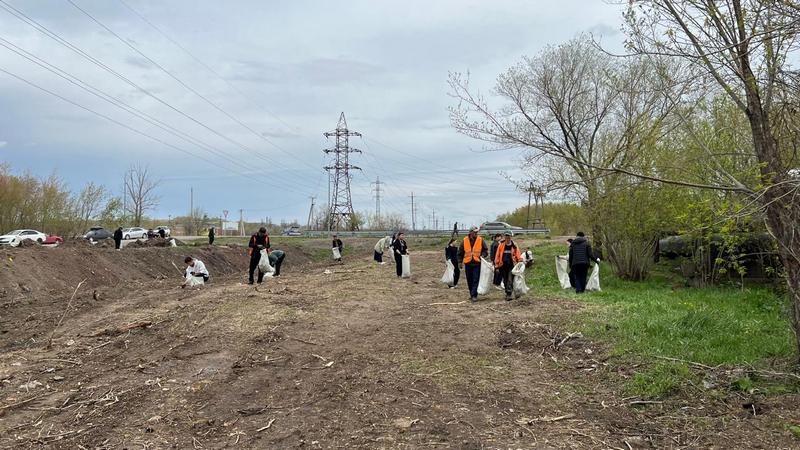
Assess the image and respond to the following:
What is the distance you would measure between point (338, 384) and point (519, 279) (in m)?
6.37

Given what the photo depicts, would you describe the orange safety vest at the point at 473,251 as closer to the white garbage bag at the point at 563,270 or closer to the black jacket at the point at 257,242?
the white garbage bag at the point at 563,270

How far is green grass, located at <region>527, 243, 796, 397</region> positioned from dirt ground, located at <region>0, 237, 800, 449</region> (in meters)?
0.33

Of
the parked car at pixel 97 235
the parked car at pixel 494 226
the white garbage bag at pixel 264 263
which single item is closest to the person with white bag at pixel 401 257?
the white garbage bag at pixel 264 263

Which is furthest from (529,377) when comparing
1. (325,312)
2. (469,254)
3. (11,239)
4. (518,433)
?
(11,239)

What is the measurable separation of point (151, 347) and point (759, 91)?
7.97 metres

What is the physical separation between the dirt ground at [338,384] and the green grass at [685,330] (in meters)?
0.33

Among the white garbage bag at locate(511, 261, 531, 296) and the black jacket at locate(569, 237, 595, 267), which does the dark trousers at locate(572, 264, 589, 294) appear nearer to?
the black jacket at locate(569, 237, 595, 267)

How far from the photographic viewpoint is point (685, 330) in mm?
7559

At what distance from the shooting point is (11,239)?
30953 millimetres

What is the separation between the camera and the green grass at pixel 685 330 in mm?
6109

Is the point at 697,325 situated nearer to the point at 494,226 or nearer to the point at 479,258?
the point at 479,258

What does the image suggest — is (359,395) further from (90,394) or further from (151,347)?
(151,347)

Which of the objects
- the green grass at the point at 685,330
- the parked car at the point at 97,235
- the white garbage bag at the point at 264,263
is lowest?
the green grass at the point at 685,330

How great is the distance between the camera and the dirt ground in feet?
16.1
